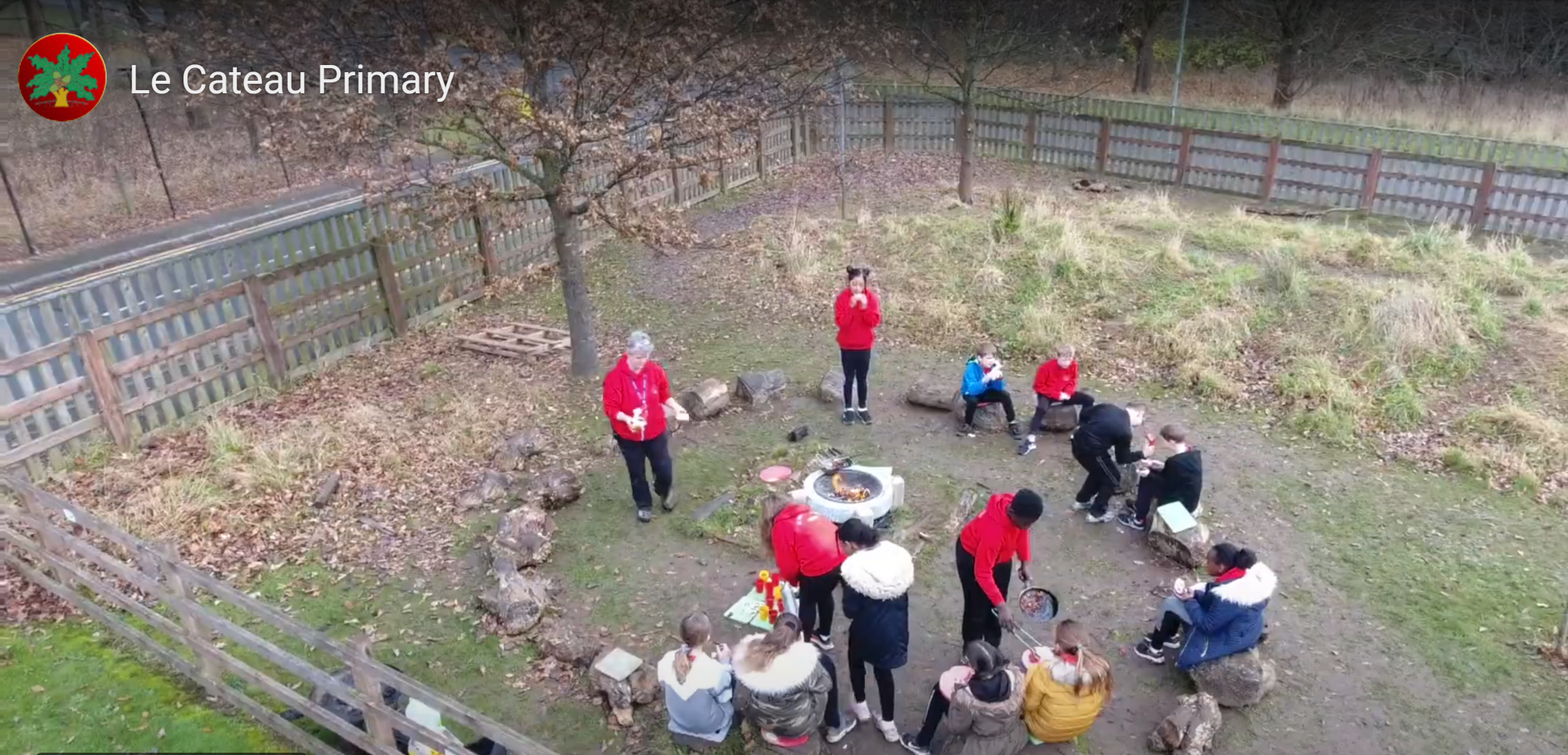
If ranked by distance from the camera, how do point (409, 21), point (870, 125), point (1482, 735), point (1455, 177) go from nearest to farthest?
point (1482, 735) → point (409, 21) → point (1455, 177) → point (870, 125)

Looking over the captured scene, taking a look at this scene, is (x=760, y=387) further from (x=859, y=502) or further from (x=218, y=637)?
(x=218, y=637)

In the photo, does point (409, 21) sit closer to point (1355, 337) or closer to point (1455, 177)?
point (1355, 337)

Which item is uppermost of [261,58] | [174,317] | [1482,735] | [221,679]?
[261,58]

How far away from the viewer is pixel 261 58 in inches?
384

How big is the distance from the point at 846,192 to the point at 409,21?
34.4 ft

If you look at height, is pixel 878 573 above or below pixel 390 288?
above

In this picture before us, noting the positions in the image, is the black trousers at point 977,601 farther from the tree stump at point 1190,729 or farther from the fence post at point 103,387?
the fence post at point 103,387

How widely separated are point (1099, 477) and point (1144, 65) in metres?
23.6

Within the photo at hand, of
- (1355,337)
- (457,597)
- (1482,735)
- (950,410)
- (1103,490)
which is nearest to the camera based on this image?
(1482,735)

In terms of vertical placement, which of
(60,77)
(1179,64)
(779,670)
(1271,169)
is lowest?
(779,670)

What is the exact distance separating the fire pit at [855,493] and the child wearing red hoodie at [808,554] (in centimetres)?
115

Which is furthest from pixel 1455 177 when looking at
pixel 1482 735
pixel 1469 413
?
pixel 1482 735

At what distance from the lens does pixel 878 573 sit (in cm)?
498

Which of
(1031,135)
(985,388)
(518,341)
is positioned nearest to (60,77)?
(518,341)
